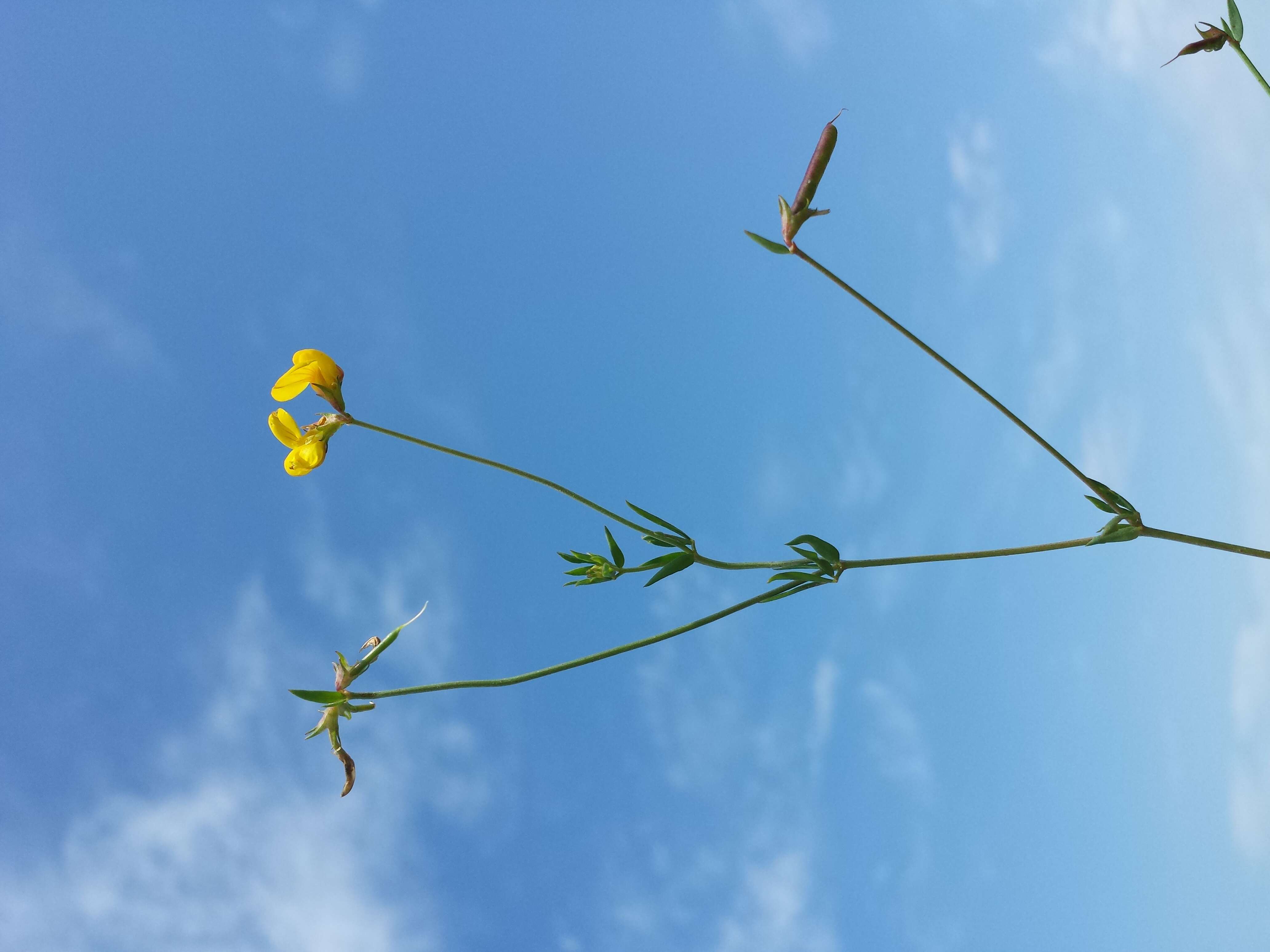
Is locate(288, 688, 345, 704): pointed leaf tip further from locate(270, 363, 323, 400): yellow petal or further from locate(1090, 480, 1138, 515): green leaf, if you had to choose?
locate(1090, 480, 1138, 515): green leaf

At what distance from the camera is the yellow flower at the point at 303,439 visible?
13.6 feet

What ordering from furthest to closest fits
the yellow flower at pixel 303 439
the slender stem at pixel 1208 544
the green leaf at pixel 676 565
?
the yellow flower at pixel 303 439
the green leaf at pixel 676 565
the slender stem at pixel 1208 544

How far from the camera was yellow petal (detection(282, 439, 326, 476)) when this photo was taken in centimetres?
418

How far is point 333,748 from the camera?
351cm

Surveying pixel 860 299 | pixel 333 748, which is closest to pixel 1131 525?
pixel 860 299

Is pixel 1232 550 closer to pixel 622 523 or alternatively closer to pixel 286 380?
pixel 622 523

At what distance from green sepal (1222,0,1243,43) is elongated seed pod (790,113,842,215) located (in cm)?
162

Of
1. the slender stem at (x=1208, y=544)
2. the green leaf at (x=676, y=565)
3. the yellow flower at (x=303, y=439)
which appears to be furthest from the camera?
the yellow flower at (x=303, y=439)

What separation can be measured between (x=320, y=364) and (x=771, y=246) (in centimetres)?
234

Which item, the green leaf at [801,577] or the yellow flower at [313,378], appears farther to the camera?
the yellow flower at [313,378]

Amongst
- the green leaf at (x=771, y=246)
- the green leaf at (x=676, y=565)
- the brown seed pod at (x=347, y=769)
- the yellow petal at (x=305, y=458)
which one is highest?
the yellow petal at (x=305, y=458)

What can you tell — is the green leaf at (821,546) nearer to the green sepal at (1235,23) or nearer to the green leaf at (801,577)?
the green leaf at (801,577)

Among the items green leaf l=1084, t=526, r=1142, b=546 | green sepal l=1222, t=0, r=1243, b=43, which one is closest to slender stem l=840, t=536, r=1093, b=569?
green leaf l=1084, t=526, r=1142, b=546

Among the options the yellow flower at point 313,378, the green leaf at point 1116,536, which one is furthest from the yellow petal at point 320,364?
the green leaf at point 1116,536
